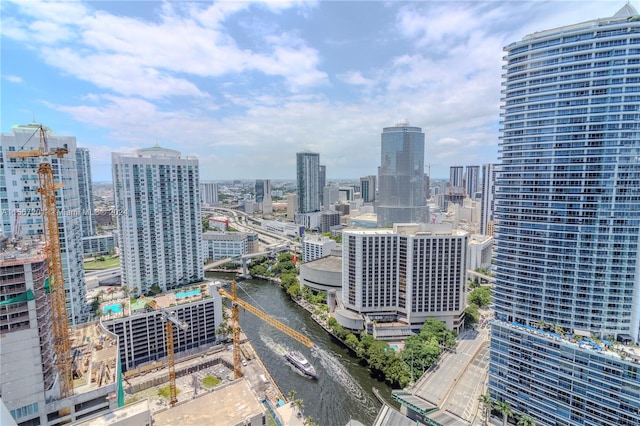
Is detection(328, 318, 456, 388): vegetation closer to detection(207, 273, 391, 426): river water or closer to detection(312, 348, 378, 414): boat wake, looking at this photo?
detection(207, 273, 391, 426): river water

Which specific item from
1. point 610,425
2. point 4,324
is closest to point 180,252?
point 4,324

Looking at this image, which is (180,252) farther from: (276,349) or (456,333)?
(456,333)

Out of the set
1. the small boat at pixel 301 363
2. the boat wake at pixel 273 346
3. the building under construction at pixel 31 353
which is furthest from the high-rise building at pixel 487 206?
the building under construction at pixel 31 353

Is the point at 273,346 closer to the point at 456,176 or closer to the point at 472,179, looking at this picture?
the point at 472,179

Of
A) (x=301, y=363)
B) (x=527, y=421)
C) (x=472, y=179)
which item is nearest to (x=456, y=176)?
(x=472, y=179)

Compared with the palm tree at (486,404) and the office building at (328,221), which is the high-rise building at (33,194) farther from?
the office building at (328,221)

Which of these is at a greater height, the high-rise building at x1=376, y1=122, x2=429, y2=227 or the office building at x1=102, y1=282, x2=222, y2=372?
the high-rise building at x1=376, y1=122, x2=429, y2=227

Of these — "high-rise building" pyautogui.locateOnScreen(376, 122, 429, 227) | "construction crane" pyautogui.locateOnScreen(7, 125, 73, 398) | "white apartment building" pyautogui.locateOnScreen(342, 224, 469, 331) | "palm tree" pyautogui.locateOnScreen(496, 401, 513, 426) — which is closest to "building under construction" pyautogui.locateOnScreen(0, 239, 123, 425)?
"construction crane" pyautogui.locateOnScreen(7, 125, 73, 398)
